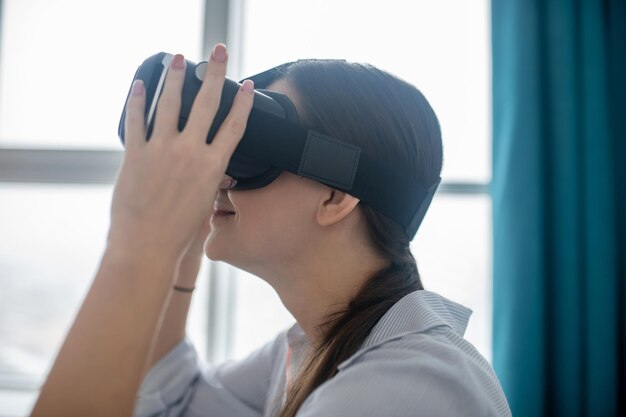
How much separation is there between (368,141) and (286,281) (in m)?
0.28

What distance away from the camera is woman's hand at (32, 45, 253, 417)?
537 mm

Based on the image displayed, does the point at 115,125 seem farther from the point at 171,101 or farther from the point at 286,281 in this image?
the point at 171,101

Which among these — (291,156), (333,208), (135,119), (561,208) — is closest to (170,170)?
(135,119)

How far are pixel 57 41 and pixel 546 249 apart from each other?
181cm

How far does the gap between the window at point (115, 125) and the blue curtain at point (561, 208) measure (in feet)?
0.73

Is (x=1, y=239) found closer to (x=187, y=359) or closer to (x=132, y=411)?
(x=187, y=359)

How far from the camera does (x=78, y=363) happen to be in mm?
538

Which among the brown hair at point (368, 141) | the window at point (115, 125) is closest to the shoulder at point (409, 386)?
the brown hair at point (368, 141)

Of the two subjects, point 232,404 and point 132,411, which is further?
point 232,404

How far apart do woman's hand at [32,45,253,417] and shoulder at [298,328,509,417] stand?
221 millimetres

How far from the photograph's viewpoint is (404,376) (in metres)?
0.64

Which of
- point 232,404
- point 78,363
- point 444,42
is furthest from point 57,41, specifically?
point 78,363

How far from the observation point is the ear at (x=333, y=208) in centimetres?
85

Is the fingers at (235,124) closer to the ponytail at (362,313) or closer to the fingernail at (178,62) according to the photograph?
the fingernail at (178,62)
